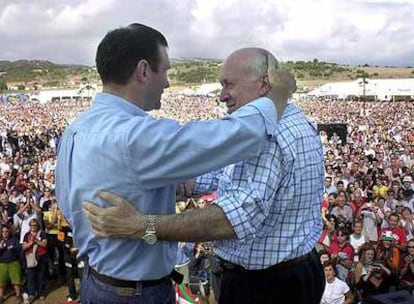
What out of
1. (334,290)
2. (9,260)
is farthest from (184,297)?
(9,260)

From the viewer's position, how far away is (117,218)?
147 cm

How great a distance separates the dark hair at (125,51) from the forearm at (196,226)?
394mm

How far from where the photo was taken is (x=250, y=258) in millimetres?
1884

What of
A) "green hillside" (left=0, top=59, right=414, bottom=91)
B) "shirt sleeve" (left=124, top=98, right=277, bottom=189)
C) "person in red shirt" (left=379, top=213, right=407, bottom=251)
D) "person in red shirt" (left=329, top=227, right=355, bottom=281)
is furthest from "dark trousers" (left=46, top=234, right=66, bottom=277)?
"green hillside" (left=0, top=59, right=414, bottom=91)

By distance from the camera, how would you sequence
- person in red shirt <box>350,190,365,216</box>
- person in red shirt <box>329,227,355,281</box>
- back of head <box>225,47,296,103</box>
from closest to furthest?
1. back of head <box>225,47,296,103</box>
2. person in red shirt <box>329,227,355,281</box>
3. person in red shirt <box>350,190,365,216</box>

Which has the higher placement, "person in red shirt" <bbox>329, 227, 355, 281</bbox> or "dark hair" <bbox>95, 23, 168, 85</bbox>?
"dark hair" <bbox>95, 23, 168, 85</bbox>

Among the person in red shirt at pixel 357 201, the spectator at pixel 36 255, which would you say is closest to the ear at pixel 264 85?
the spectator at pixel 36 255

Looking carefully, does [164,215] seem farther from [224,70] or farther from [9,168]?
[9,168]

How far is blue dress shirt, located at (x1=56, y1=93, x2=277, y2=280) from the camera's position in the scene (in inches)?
Result: 54.8

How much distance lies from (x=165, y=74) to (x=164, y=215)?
0.40 meters

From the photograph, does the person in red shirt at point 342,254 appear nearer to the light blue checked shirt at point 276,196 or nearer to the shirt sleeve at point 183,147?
the light blue checked shirt at point 276,196

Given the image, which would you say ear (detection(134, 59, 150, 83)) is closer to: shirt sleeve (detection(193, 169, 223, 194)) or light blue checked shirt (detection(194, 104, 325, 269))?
light blue checked shirt (detection(194, 104, 325, 269))

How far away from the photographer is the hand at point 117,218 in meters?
1.46

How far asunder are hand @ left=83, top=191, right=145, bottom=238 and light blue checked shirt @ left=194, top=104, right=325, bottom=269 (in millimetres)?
228
